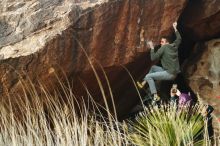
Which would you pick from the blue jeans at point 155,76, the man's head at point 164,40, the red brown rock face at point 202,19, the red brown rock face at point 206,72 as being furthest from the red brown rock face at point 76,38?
the red brown rock face at point 206,72

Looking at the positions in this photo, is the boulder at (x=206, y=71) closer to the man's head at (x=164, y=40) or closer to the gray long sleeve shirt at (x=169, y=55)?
the gray long sleeve shirt at (x=169, y=55)

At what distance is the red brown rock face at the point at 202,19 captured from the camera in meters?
9.22

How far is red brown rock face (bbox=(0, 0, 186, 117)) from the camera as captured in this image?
743 cm

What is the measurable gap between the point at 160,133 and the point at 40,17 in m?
2.37

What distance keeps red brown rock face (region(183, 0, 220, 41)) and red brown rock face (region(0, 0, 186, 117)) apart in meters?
1.01

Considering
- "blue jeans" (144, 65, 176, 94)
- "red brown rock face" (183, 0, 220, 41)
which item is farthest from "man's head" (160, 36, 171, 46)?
"red brown rock face" (183, 0, 220, 41)

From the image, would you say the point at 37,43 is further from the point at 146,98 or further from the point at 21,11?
the point at 146,98

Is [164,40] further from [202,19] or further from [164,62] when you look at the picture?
[202,19]

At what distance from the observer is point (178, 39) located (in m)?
8.52

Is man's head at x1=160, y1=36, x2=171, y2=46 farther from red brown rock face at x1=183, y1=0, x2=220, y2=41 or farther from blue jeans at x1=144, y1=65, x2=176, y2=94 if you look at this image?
red brown rock face at x1=183, y1=0, x2=220, y2=41

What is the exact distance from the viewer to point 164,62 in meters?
8.58

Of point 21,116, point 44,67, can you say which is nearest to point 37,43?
point 44,67

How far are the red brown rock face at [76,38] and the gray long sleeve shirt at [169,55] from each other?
0.20 meters

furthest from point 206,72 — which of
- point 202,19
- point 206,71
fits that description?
point 202,19
